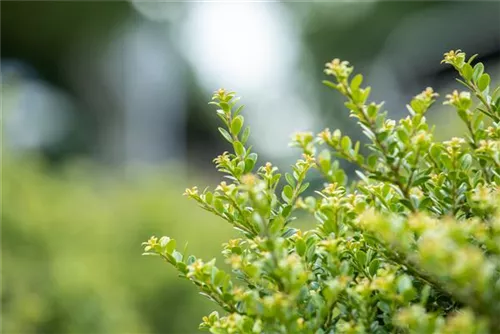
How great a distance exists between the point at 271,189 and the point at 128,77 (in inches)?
981

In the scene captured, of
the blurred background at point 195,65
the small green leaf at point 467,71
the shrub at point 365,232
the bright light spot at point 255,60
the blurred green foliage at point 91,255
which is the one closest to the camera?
the shrub at point 365,232

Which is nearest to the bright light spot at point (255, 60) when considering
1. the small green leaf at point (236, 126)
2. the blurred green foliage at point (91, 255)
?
the blurred green foliage at point (91, 255)

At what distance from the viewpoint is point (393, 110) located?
1981 cm

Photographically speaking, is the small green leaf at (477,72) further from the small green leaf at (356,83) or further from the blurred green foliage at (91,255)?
the blurred green foliage at (91,255)

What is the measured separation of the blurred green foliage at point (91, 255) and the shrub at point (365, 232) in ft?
11.4

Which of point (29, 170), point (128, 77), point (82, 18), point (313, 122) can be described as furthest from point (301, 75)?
point (29, 170)

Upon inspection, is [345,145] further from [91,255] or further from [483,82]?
[91,255]

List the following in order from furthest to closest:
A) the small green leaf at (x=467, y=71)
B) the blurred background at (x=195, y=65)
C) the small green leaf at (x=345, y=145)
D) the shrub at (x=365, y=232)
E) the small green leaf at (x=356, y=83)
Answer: the blurred background at (x=195, y=65) → the small green leaf at (x=467, y=71) → the small green leaf at (x=345, y=145) → the small green leaf at (x=356, y=83) → the shrub at (x=365, y=232)

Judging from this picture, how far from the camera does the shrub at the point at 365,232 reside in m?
1.00

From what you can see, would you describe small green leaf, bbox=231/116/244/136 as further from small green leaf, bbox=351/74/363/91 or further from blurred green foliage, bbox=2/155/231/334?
blurred green foliage, bbox=2/155/231/334

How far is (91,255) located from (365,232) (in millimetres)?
5016

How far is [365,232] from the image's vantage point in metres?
1.20

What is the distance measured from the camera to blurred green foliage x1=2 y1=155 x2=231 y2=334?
15.3 ft

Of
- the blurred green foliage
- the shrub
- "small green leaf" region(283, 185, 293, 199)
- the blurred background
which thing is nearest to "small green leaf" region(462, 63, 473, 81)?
the shrub
